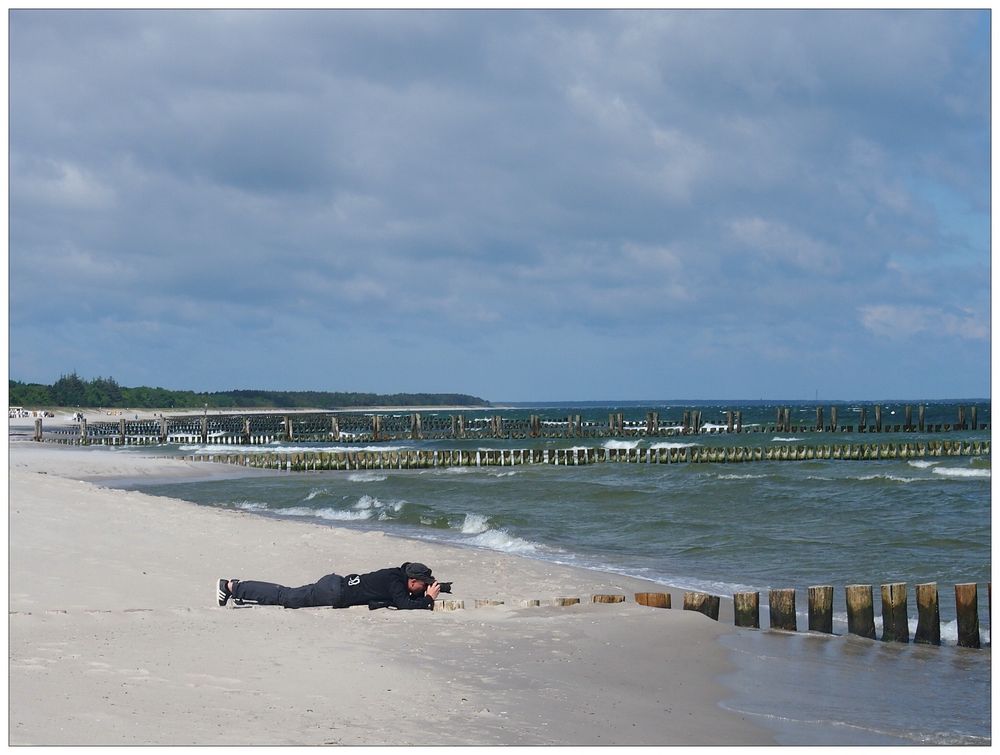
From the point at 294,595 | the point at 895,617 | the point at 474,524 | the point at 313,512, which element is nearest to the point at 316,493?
the point at 313,512

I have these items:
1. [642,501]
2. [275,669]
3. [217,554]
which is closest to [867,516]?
[642,501]

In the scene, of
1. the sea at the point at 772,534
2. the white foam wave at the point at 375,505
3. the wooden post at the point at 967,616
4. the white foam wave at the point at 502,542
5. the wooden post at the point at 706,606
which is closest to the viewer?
the sea at the point at 772,534

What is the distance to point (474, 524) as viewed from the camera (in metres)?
22.4

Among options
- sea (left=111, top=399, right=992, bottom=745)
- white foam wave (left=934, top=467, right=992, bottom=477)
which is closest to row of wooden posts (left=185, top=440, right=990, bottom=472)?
sea (left=111, top=399, right=992, bottom=745)

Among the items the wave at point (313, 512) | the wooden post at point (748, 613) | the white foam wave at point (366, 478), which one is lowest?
the wave at point (313, 512)

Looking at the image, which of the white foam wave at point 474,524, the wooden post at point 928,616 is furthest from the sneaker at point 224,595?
the white foam wave at point 474,524

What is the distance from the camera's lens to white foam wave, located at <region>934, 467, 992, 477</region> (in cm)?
3634

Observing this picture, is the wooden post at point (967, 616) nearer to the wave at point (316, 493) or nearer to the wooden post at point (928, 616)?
the wooden post at point (928, 616)

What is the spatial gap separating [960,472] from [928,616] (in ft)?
94.2

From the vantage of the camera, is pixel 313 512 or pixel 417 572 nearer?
pixel 417 572

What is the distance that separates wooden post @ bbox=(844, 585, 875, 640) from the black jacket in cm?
447

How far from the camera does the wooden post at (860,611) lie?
1119 centimetres

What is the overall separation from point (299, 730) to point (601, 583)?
28.3ft

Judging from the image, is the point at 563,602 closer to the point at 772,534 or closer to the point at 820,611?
the point at 820,611
